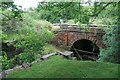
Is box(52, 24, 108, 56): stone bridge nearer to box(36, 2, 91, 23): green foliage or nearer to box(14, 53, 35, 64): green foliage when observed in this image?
box(14, 53, 35, 64): green foliage

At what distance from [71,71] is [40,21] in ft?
16.6

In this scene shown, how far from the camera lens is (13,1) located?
310 cm

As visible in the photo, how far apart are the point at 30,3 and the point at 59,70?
178cm

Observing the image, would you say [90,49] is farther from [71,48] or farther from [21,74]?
[21,74]

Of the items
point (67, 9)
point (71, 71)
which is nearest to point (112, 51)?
point (71, 71)

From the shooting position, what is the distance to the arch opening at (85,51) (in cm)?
1089

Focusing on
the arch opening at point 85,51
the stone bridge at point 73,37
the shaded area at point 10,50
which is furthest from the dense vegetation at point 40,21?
the arch opening at point 85,51

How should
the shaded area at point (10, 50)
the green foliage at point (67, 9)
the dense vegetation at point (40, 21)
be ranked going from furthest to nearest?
the shaded area at point (10, 50) < the green foliage at point (67, 9) < the dense vegetation at point (40, 21)

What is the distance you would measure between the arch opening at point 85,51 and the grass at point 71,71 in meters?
5.21

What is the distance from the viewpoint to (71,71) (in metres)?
4.84

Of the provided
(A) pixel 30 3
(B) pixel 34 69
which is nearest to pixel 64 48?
(B) pixel 34 69

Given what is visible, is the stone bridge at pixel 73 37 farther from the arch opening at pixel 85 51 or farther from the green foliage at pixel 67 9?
the green foliage at pixel 67 9

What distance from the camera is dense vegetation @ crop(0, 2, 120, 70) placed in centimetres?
413

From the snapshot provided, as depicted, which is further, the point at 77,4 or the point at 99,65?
the point at 99,65
